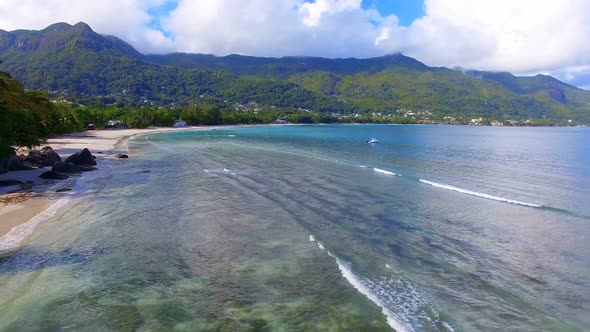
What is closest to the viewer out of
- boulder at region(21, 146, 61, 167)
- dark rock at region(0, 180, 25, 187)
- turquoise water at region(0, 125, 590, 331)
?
turquoise water at region(0, 125, 590, 331)

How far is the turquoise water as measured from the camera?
1133cm

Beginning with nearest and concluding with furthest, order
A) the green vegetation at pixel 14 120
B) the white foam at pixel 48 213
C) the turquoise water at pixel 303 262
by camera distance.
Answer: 1. the turquoise water at pixel 303 262
2. the white foam at pixel 48 213
3. the green vegetation at pixel 14 120

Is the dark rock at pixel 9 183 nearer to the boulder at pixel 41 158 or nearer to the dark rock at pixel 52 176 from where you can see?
the dark rock at pixel 52 176

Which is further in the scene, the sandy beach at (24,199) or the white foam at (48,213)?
the sandy beach at (24,199)

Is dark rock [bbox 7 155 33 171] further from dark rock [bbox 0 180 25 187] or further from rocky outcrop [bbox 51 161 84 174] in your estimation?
dark rock [bbox 0 180 25 187]

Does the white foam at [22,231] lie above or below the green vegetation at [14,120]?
below

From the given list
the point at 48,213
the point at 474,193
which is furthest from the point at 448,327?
→ the point at 474,193

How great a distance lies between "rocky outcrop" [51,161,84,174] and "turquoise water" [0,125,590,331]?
882cm

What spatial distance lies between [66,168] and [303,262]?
99.1 ft

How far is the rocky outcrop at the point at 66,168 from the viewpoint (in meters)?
35.4

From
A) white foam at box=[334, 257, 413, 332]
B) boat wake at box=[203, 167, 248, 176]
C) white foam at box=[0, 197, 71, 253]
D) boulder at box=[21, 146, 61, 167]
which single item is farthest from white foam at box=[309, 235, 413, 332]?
boulder at box=[21, 146, 61, 167]

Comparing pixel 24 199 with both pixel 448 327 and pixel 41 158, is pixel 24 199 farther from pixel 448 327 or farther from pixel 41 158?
pixel 448 327

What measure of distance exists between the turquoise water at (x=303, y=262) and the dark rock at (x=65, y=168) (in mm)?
8819

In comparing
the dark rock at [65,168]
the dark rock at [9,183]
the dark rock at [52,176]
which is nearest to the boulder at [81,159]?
the dark rock at [65,168]
